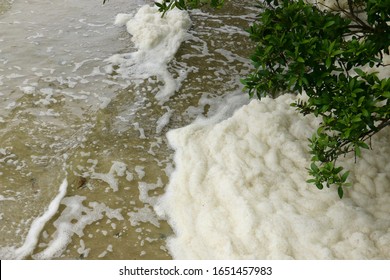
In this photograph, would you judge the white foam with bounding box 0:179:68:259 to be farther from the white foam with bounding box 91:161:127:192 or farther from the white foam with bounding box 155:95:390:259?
the white foam with bounding box 155:95:390:259

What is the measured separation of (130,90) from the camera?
20.7ft

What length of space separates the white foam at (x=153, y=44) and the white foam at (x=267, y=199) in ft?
5.82

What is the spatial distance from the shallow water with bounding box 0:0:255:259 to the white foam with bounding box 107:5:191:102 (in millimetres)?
126

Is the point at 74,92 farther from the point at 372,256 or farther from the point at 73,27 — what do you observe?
the point at 372,256

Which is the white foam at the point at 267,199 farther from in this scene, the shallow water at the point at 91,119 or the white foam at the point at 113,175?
the white foam at the point at 113,175

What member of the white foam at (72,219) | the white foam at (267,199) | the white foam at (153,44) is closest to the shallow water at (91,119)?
the white foam at (72,219)

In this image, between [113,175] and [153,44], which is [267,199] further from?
[153,44]

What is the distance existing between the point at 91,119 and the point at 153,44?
2.43m

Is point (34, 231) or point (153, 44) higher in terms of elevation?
point (153, 44)

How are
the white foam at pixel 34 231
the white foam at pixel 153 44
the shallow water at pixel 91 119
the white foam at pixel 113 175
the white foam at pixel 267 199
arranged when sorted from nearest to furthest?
the white foam at pixel 267 199, the white foam at pixel 34 231, the shallow water at pixel 91 119, the white foam at pixel 113 175, the white foam at pixel 153 44

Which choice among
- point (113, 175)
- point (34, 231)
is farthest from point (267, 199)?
point (34, 231)

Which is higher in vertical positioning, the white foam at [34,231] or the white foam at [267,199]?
the white foam at [267,199]

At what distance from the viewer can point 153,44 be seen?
747 centimetres

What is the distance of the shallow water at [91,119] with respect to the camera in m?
4.23
